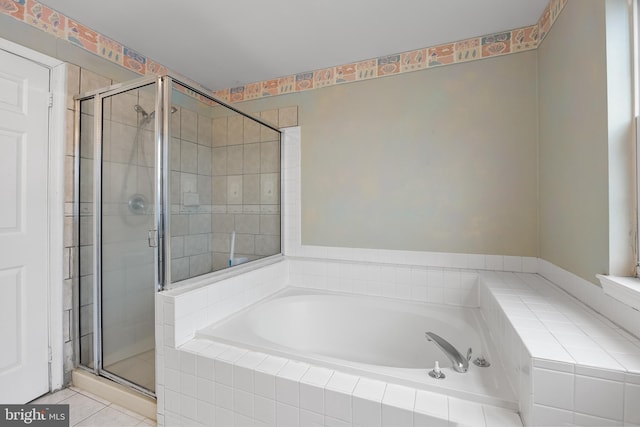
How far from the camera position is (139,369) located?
1.71m

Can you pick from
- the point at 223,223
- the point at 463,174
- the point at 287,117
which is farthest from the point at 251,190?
the point at 463,174

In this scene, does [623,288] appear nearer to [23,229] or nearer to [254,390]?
[254,390]

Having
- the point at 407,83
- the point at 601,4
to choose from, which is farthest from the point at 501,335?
the point at 407,83

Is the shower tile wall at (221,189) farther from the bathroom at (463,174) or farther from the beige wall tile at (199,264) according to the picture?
the bathroom at (463,174)

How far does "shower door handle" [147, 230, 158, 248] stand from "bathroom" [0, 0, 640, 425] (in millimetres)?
313

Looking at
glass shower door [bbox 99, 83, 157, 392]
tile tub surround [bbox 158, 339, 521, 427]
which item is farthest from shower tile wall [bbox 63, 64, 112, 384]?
tile tub surround [bbox 158, 339, 521, 427]

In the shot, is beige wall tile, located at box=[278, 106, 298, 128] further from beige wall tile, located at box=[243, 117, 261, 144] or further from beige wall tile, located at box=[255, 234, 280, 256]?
beige wall tile, located at box=[255, 234, 280, 256]

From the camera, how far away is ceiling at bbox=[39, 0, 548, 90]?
1687 mm

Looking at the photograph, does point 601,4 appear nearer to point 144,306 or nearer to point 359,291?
point 359,291

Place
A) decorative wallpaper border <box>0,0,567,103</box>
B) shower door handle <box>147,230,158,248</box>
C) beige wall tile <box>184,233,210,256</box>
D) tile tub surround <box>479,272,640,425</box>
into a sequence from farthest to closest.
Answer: beige wall tile <box>184,233,210,256</box>, decorative wallpaper border <box>0,0,567,103</box>, shower door handle <box>147,230,158,248</box>, tile tub surround <box>479,272,640,425</box>

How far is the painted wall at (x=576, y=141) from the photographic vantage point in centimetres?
118

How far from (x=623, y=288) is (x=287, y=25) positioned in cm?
214

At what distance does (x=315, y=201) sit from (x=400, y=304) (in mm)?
1071

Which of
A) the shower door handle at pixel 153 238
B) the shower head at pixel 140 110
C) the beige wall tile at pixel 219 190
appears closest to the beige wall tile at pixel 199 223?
the beige wall tile at pixel 219 190
